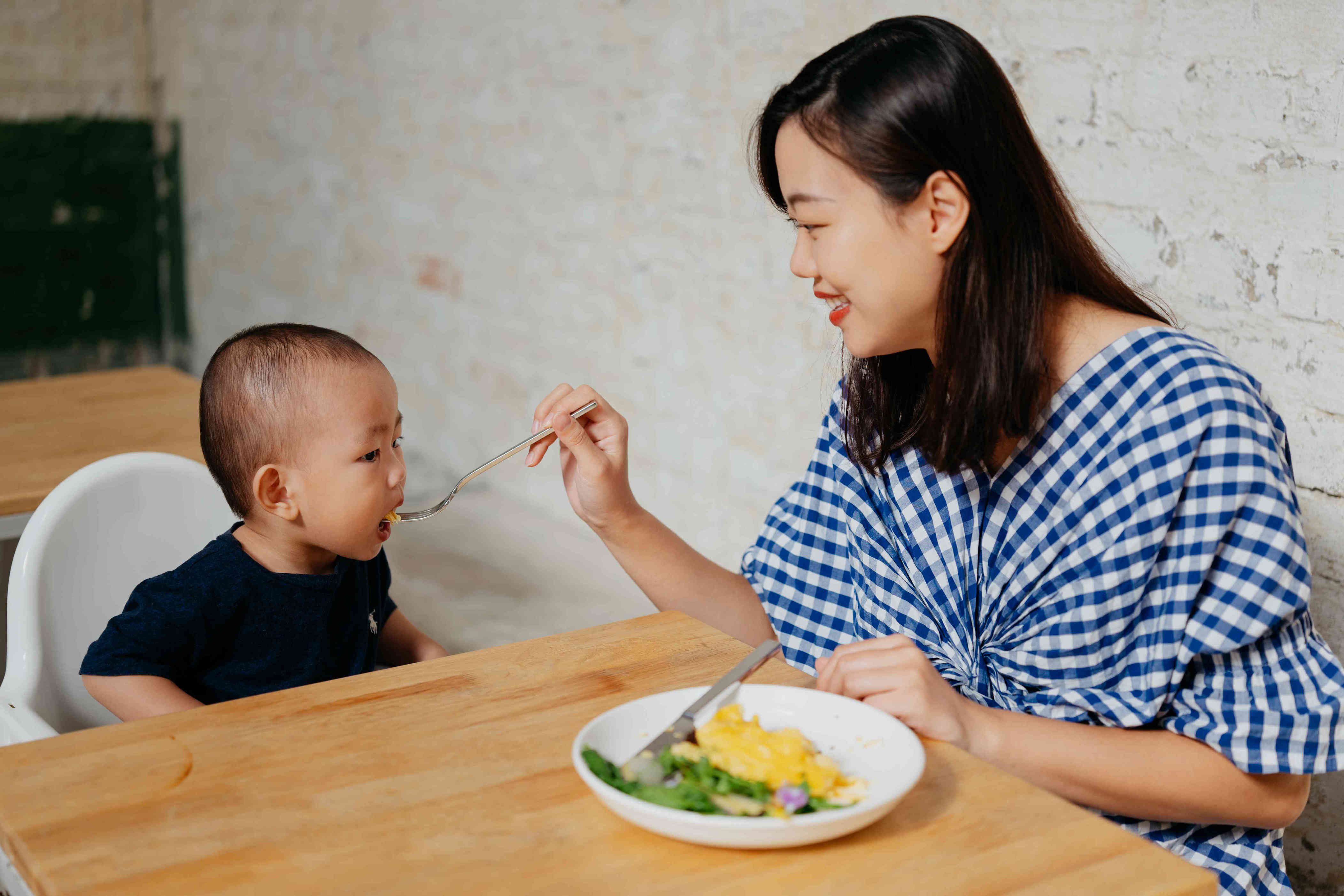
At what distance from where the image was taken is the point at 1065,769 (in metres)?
1.06

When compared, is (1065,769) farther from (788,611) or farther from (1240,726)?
(788,611)

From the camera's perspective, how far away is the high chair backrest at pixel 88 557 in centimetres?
141

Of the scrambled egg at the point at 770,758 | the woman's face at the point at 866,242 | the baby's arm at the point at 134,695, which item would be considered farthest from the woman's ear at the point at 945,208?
the baby's arm at the point at 134,695

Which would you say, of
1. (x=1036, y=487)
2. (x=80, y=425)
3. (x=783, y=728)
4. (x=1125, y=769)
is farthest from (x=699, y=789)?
(x=80, y=425)

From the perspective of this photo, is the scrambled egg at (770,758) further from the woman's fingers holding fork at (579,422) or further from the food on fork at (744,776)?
the woman's fingers holding fork at (579,422)

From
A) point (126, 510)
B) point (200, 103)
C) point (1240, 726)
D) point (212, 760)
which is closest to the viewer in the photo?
point (212, 760)

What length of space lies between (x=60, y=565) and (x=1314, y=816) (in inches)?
65.1

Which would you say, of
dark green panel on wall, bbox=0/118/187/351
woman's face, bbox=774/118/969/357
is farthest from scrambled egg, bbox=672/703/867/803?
dark green panel on wall, bbox=0/118/187/351

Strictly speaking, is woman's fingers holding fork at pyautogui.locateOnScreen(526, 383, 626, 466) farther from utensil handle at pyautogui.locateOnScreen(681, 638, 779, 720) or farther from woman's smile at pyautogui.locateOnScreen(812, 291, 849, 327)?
utensil handle at pyautogui.locateOnScreen(681, 638, 779, 720)

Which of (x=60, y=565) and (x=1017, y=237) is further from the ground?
(x=1017, y=237)

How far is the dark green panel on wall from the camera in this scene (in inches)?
198

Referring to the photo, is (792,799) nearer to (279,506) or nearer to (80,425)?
(279,506)

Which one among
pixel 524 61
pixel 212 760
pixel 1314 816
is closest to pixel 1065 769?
pixel 212 760

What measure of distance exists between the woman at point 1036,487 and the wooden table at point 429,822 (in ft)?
0.57
